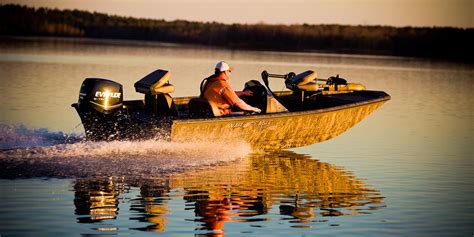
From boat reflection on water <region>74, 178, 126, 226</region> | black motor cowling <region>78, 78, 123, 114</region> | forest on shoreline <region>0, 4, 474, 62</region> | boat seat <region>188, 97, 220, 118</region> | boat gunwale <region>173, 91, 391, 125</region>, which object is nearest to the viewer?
boat reflection on water <region>74, 178, 126, 226</region>

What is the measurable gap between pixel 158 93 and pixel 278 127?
2.03 meters

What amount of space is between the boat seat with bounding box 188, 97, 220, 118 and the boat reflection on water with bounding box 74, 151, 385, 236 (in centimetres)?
81

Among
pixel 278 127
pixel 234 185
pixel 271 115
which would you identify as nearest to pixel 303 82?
pixel 278 127

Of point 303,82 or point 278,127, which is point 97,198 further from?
point 303,82

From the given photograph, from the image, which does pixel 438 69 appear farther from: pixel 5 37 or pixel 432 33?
pixel 5 37

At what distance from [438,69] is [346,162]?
3115 cm

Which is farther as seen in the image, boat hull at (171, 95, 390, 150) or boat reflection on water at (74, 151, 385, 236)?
boat hull at (171, 95, 390, 150)

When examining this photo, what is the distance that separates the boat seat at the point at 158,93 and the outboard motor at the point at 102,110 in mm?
481

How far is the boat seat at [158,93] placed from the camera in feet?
47.2

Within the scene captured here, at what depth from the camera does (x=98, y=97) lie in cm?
1388

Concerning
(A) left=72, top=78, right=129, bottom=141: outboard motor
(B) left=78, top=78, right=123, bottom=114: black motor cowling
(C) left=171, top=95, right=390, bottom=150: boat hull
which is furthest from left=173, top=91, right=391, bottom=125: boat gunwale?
(B) left=78, top=78, right=123, bottom=114: black motor cowling

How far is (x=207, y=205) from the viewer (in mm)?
Result: 10953

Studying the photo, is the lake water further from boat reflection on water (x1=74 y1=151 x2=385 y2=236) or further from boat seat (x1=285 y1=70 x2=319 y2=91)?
boat seat (x1=285 y1=70 x2=319 y2=91)

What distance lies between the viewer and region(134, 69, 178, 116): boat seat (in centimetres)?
1438
